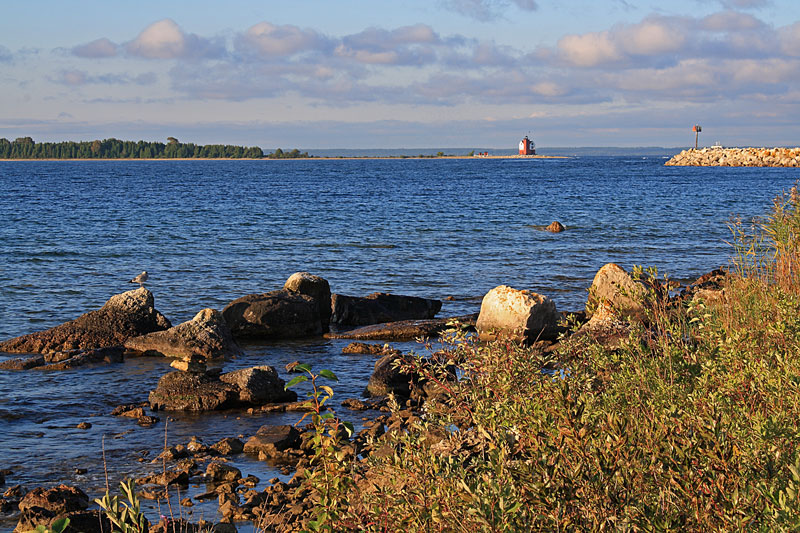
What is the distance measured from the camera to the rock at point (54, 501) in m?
7.29

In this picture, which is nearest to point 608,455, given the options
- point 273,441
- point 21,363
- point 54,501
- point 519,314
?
point 54,501

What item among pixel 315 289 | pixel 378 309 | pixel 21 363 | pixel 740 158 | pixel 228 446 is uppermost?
pixel 740 158

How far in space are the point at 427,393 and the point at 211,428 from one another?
315cm

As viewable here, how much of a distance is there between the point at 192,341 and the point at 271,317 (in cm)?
211

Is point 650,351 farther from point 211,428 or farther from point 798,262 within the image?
point 211,428

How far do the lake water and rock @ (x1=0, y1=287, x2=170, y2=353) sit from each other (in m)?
1.09

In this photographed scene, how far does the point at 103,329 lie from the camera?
14883mm

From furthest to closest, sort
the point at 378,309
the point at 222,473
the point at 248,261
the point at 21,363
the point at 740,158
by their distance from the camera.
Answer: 1. the point at 740,158
2. the point at 248,261
3. the point at 378,309
4. the point at 21,363
5. the point at 222,473

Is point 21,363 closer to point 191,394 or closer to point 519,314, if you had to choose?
point 191,394

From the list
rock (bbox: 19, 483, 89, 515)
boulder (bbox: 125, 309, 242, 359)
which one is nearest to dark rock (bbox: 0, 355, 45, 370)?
boulder (bbox: 125, 309, 242, 359)

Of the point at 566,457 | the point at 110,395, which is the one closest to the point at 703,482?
the point at 566,457

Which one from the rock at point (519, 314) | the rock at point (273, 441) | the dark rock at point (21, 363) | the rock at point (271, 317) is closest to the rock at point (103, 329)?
the dark rock at point (21, 363)

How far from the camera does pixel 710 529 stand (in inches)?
144

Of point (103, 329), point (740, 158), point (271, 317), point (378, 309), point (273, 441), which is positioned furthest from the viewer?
point (740, 158)
